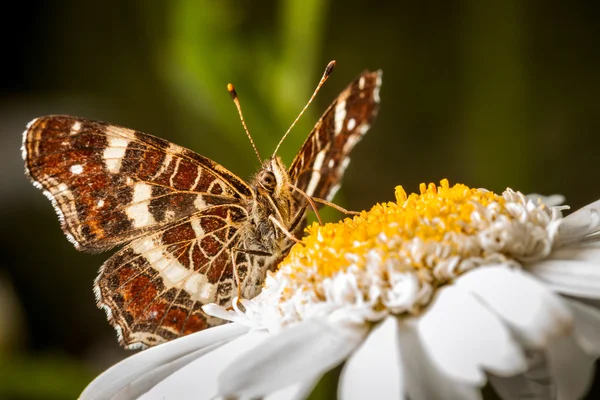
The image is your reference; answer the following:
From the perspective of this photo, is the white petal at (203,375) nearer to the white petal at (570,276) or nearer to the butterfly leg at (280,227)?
the butterfly leg at (280,227)

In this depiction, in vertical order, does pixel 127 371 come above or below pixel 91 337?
above

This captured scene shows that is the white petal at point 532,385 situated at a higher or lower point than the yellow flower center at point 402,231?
lower

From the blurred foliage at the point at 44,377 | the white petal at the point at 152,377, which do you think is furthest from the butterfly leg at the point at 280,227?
the blurred foliage at the point at 44,377

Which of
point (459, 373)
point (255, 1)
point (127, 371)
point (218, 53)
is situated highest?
point (255, 1)

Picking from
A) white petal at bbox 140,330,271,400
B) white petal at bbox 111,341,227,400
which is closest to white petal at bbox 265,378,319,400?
white petal at bbox 140,330,271,400

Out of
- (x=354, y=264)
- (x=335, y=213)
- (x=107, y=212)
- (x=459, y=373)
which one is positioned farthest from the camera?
(x=335, y=213)

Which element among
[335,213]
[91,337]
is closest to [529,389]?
[335,213]

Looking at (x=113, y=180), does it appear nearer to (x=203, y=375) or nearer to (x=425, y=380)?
(x=203, y=375)

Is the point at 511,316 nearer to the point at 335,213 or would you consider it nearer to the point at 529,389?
the point at 529,389
